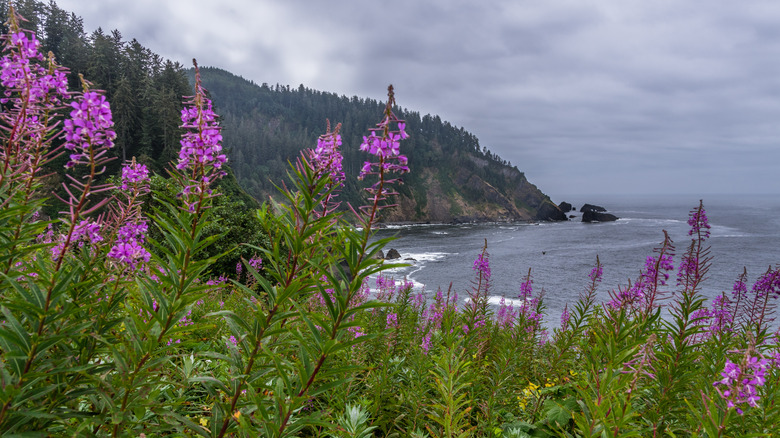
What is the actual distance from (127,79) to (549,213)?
141540 millimetres

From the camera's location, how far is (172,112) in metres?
44.8

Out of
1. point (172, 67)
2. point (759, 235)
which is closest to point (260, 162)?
point (172, 67)

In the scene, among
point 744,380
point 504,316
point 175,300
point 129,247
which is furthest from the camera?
point 504,316

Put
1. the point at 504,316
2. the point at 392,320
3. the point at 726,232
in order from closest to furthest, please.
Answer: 1. the point at 392,320
2. the point at 504,316
3. the point at 726,232

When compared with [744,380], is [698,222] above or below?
above

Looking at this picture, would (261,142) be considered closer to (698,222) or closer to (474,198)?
(474,198)

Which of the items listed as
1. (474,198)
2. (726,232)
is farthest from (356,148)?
(726,232)

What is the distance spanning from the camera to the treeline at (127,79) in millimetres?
45094

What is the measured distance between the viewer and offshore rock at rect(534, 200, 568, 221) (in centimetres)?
14331

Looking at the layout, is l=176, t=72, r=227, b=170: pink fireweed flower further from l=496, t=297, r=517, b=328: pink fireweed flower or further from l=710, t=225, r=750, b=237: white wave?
l=710, t=225, r=750, b=237: white wave

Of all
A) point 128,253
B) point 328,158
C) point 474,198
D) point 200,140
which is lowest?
point 128,253

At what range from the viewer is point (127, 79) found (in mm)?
49406

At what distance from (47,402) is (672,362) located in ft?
17.2

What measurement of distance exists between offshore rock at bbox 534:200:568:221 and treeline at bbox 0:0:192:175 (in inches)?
5274
